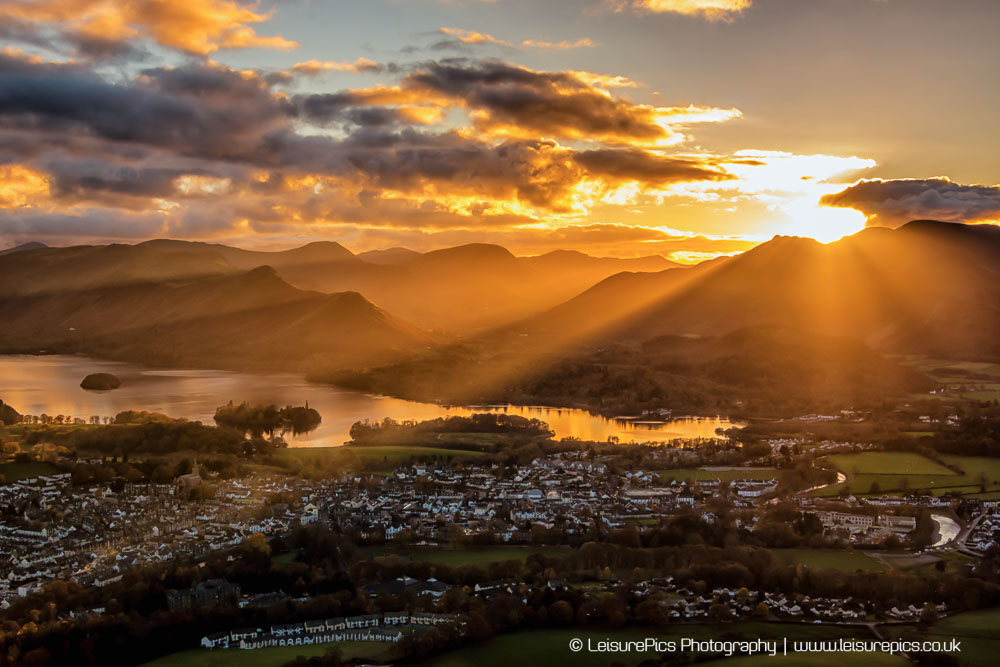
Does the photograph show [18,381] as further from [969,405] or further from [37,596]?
[969,405]

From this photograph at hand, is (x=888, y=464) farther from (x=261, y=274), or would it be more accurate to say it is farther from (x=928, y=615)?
(x=261, y=274)

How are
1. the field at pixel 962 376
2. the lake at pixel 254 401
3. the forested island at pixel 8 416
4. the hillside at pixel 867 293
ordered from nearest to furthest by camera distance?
the forested island at pixel 8 416
the lake at pixel 254 401
the field at pixel 962 376
the hillside at pixel 867 293

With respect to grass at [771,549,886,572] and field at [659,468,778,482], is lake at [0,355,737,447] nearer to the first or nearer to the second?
field at [659,468,778,482]

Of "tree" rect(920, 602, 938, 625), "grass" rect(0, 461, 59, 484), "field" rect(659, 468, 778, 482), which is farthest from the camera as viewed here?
"field" rect(659, 468, 778, 482)

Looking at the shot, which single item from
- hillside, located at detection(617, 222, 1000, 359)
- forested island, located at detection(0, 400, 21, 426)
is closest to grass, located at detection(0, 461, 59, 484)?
forested island, located at detection(0, 400, 21, 426)

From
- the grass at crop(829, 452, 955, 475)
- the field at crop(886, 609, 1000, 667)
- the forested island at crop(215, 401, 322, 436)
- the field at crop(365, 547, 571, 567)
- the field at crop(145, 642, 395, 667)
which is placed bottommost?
the field at crop(886, 609, 1000, 667)

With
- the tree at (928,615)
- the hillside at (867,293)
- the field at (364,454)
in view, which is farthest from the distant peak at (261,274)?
the tree at (928,615)

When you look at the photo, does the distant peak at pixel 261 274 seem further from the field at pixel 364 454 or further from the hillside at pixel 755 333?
the field at pixel 364 454

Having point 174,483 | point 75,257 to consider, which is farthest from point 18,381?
point 75,257
